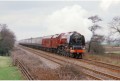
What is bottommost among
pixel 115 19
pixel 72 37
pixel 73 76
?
pixel 73 76

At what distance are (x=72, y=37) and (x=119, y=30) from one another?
25.9 m

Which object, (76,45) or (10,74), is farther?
(76,45)

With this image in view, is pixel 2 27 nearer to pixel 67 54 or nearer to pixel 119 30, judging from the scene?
pixel 119 30

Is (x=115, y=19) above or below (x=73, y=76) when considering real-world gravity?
above

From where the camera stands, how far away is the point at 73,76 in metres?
19.2

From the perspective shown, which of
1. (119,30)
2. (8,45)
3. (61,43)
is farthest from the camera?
(8,45)

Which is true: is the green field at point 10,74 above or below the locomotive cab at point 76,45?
below

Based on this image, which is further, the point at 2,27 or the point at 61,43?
the point at 2,27

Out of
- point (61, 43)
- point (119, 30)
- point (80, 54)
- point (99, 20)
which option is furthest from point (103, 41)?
point (80, 54)

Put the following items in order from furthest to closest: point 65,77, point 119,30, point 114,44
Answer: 1. point 119,30
2. point 114,44
3. point 65,77

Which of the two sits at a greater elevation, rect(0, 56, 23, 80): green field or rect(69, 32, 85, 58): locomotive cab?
rect(69, 32, 85, 58): locomotive cab

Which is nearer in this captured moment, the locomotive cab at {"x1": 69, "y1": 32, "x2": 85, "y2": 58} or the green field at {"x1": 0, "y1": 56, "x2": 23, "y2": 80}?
the green field at {"x1": 0, "y1": 56, "x2": 23, "y2": 80}

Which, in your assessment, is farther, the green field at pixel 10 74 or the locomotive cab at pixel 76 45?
the locomotive cab at pixel 76 45

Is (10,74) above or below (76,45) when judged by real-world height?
below
